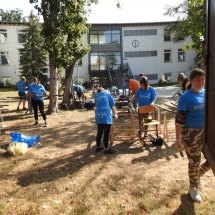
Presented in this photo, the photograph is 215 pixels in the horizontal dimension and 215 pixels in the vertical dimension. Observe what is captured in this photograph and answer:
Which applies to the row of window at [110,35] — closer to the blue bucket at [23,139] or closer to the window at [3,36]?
the window at [3,36]

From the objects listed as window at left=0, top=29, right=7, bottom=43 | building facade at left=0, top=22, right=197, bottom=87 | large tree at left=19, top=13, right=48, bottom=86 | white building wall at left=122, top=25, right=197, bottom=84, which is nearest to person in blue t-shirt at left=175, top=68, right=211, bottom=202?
large tree at left=19, top=13, right=48, bottom=86

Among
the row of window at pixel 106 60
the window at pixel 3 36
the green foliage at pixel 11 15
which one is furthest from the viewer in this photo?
the green foliage at pixel 11 15

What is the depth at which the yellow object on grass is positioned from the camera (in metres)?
5.28

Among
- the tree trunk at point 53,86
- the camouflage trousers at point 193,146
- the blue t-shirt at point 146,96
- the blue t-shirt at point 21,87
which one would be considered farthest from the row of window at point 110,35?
the camouflage trousers at point 193,146

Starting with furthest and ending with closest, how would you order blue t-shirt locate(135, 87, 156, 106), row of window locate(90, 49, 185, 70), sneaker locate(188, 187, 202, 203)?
row of window locate(90, 49, 185, 70)
blue t-shirt locate(135, 87, 156, 106)
sneaker locate(188, 187, 202, 203)

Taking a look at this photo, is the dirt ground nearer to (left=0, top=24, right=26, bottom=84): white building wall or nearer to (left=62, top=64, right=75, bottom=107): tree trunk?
(left=62, top=64, right=75, bottom=107): tree trunk

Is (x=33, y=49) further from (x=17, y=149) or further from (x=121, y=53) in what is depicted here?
(x=17, y=149)

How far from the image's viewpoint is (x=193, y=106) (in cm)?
283

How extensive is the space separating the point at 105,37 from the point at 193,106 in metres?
28.4

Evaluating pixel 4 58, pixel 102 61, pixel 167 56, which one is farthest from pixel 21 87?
pixel 167 56

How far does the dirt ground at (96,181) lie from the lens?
324cm

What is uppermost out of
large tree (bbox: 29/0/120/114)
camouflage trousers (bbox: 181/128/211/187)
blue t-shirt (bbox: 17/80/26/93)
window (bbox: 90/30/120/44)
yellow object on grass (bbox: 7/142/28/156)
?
window (bbox: 90/30/120/44)

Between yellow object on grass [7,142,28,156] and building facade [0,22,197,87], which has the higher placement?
building facade [0,22,197,87]

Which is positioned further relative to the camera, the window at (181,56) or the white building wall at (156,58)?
the window at (181,56)
